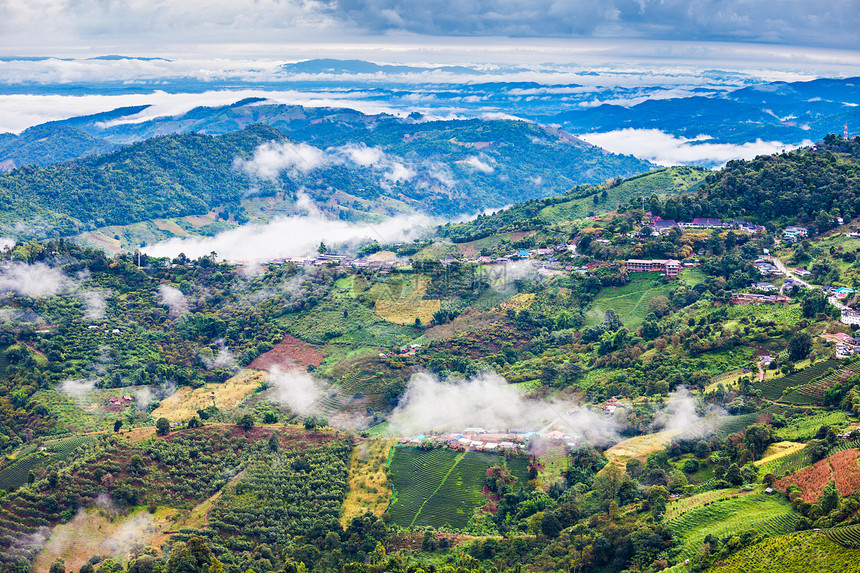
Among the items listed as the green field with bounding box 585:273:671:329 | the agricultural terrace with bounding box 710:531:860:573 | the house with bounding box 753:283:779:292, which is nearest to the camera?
the agricultural terrace with bounding box 710:531:860:573

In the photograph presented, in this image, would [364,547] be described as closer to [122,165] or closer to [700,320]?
[700,320]

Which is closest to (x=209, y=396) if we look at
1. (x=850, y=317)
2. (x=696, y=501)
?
(x=696, y=501)

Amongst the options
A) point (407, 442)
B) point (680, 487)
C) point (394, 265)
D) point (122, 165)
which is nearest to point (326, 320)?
point (394, 265)

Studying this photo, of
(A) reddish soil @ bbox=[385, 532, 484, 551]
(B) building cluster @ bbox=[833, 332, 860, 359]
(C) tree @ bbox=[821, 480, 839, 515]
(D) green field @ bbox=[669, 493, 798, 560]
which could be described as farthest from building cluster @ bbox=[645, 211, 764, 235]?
(A) reddish soil @ bbox=[385, 532, 484, 551]

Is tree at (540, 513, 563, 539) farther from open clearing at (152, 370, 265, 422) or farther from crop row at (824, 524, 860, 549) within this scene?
open clearing at (152, 370, 265, 422)

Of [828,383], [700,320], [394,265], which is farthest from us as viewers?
[394,265]

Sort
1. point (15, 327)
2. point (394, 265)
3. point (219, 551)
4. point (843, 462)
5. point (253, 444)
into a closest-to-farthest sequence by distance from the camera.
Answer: point (843, 462) < point (219, 551) < point (253, 444) < point (15, 327) < point (394, 265)
